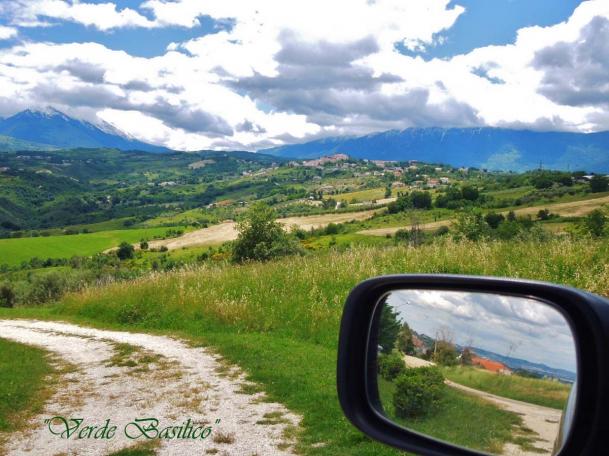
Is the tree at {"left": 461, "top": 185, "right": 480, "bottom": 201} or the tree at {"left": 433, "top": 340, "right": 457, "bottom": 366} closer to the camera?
the tree at {"left": 433, "top": 340, "right": 457, "bottom": 366}

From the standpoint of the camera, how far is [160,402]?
847 centimetres

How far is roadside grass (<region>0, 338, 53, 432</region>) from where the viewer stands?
8.26 metres

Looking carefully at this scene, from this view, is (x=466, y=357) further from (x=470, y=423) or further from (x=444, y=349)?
(x=470, y=423)

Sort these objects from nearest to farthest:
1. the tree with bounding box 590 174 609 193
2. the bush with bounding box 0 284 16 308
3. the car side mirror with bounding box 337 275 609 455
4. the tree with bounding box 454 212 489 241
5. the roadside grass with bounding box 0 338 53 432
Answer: the car side mirror with bounding box 337 275 609 455
the roadside grass with bounding box 0 338 53 432
the tree with bounding box 454 212 489 241
the bush with bounding box 0 284 16 308
the tree with bounding box 590 174 609 193

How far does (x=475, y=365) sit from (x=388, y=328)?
26.6 inches

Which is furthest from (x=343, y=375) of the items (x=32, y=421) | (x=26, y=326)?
(x=26, y=326)

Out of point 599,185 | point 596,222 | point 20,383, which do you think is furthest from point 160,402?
point 599,185

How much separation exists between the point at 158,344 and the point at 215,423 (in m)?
6.56

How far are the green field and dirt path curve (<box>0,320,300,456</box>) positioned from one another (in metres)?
127

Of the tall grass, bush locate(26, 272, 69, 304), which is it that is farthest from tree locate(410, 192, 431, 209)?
the tall grass

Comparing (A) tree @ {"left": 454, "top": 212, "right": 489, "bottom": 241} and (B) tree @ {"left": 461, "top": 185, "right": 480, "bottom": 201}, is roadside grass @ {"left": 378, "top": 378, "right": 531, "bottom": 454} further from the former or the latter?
(B) tree @ {"left": 461, "top": 185, "right": 480, "bottom": 201}

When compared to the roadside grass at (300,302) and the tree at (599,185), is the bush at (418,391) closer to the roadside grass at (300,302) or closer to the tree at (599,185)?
the roadside grass at (300,302)

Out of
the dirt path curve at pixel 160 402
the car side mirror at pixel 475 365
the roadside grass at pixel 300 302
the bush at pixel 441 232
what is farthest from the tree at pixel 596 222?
the car side mirror at pixel 475 365

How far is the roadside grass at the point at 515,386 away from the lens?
6.25 ft
